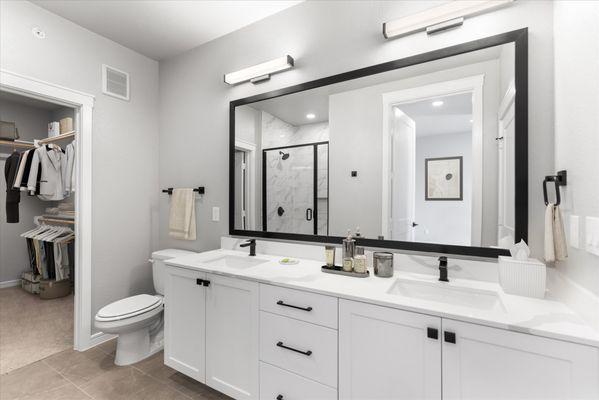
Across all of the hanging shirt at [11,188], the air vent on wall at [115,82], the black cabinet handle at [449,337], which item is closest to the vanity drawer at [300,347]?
the black cabinet handle at [449,337]

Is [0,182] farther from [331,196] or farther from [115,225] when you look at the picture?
[331,196]

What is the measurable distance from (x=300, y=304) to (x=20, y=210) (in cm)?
496

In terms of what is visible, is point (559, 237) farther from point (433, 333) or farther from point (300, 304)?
point (300, 304)

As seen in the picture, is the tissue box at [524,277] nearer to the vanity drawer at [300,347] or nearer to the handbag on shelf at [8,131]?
the vanity drawer at [300,347]

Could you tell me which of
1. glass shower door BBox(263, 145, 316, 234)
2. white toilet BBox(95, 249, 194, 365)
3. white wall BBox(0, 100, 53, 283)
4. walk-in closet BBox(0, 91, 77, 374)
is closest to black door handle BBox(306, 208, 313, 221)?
glass shower door BBox(263, 145, 316, 234)

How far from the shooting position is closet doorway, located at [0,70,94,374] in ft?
7.56

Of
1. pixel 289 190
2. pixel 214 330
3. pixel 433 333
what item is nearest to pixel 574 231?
pixel 433 333

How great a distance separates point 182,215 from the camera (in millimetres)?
2586

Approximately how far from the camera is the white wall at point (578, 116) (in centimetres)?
96

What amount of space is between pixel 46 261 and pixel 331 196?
406cm

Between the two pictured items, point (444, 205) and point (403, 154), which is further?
point (403, 154)

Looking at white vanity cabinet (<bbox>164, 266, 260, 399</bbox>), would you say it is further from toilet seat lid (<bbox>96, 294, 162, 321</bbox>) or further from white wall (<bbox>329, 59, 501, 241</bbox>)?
white wall (<bbox>329, 59, 501, 241</bbox>)

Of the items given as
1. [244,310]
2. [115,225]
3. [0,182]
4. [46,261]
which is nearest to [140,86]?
[115,225]

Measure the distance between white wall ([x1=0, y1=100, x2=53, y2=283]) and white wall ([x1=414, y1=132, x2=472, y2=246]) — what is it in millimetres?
5364
